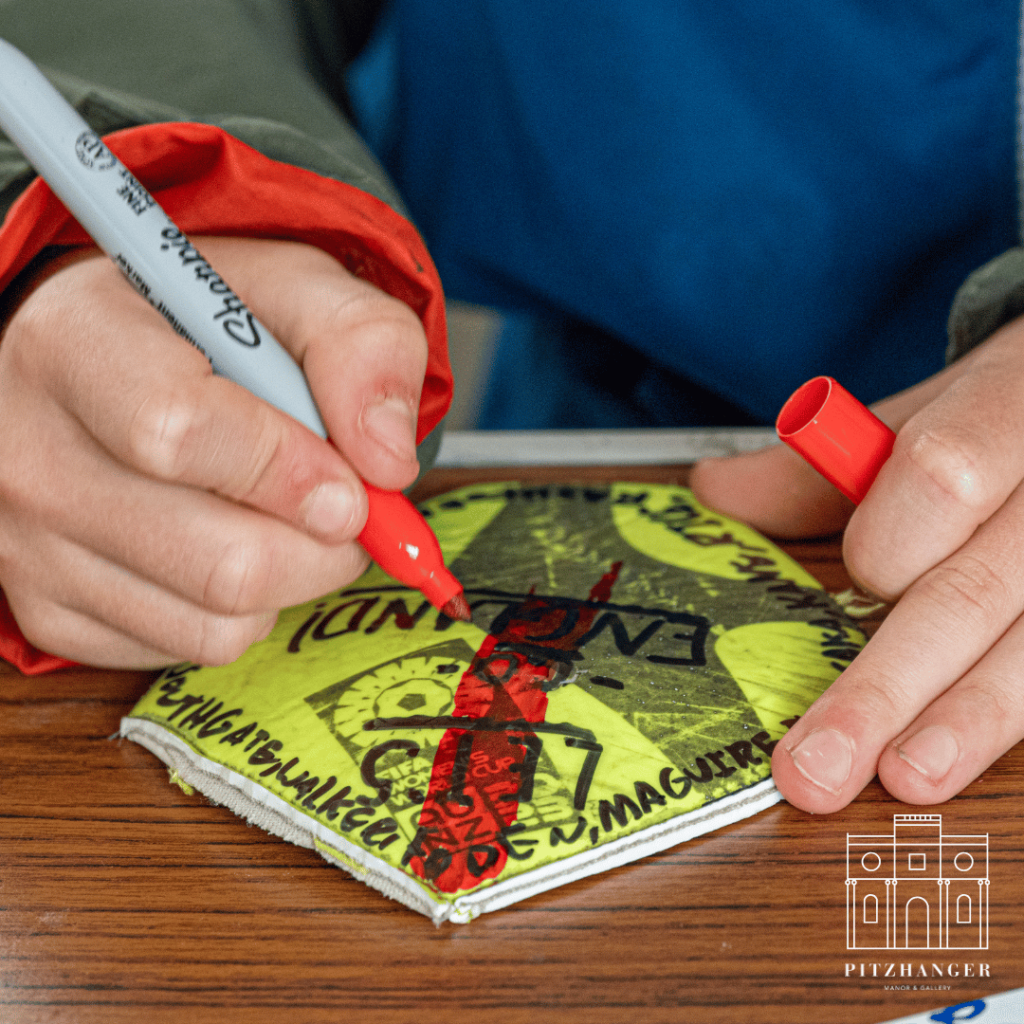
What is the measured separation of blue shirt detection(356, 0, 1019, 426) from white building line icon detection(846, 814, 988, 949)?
0.36 metres

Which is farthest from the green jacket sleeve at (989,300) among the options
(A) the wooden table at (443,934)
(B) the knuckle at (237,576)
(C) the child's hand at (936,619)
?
(B) the knuckle at (237,576)

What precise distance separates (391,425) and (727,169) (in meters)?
0.32

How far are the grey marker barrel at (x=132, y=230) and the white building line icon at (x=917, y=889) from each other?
0.73 feet

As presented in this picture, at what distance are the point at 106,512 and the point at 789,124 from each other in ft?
1.37

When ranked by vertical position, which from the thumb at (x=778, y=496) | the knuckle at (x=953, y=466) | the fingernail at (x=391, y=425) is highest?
the fingernail at (x=391, y=425)

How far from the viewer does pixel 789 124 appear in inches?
19.2

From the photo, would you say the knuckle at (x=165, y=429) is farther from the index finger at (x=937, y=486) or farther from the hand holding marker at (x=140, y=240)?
the index finger at (x=937, y=486)

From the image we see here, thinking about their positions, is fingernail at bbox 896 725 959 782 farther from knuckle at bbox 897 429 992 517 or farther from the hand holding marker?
the hand holding marker

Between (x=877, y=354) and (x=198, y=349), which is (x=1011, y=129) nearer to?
(x=877, y=354)

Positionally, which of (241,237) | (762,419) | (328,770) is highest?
(241,237)

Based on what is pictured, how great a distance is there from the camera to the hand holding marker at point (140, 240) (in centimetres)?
28

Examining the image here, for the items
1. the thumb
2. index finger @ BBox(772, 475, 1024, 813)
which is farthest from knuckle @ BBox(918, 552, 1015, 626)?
the thumb

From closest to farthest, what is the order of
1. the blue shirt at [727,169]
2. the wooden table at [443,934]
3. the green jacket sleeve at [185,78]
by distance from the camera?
the wooden table at [443,934], the green jacket sleeve at [185,78], the blue shirt at [727,169]

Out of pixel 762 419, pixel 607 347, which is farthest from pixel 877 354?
pixel 607 347
